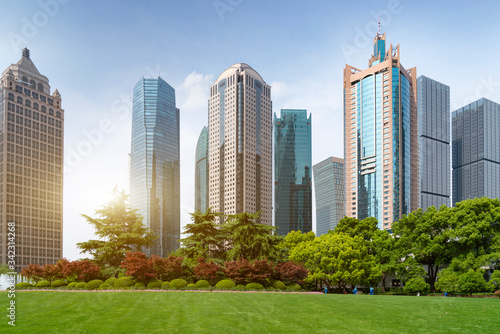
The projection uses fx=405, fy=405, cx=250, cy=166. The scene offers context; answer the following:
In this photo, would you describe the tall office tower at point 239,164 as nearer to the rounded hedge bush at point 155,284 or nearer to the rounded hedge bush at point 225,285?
the rounded hedge bush at point 225,285

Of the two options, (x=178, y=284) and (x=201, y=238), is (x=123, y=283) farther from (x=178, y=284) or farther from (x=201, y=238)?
(x=201, y=238)

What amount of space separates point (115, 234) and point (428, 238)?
39.0 meters

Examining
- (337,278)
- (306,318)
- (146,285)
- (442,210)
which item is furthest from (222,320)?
(442,210)

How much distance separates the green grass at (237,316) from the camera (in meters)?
19.2

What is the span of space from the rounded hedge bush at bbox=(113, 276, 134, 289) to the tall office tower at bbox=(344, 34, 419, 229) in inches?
4821

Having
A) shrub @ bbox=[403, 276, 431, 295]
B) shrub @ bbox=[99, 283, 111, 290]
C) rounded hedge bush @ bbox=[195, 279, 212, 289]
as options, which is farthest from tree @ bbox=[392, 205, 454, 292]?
shrub @ bbox=[99, 283, 111, 290]

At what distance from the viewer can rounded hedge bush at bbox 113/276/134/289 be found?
40719mm

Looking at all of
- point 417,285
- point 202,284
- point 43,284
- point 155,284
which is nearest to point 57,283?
point 43,284

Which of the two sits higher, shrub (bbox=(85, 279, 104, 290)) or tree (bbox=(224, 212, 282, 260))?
tree (bbox=(224, 212, 282, 260))

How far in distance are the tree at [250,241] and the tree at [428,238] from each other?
54.0ft

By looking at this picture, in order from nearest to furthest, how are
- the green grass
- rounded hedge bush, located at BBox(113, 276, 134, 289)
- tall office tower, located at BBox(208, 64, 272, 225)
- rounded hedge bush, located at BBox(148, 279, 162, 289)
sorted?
the green grass, rounded hedge bush, located at BBox(113, 276, 134, 289), rounded hedge bush, located at BBox(148, 279, 162, 289), tall office tower, located at BBox(208, 64, 272, 225)

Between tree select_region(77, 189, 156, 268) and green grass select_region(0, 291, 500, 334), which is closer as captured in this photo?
green grass select_region(0, 291, 500, 334)

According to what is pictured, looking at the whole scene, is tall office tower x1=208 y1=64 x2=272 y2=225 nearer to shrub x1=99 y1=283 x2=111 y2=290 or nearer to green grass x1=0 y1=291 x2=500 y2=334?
shrub x1=99 y1=283 x2=111 y2=290

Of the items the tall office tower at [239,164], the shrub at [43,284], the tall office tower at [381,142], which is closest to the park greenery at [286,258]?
the shrub at [43,284]
